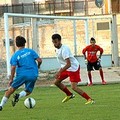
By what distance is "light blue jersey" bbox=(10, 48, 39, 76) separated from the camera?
49.0 feet

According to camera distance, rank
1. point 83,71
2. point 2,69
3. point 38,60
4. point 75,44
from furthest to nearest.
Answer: point 75,44 < point 83,71 < point 2,69 < point 38,60

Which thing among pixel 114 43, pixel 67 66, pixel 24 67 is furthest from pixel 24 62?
pixel 114 43

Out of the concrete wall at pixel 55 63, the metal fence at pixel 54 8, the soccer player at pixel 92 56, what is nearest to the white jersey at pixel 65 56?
the soccer player at pixel 92 56

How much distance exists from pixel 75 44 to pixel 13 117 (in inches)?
923

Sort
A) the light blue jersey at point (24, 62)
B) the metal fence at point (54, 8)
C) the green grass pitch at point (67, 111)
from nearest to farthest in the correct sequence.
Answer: the green grass pitch at point (67, 111) → the light blue jersey at point (24, 62) → the metal fence at point (54, 8)

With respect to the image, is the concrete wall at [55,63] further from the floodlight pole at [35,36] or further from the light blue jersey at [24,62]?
the light blue jersey at [24,62]

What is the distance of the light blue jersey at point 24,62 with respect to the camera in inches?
587

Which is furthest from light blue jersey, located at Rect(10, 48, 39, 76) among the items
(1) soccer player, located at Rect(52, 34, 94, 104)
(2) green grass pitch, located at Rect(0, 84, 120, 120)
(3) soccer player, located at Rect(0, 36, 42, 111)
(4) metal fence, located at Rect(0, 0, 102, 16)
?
(4) metal fence, located at Rect(0, 0, 102, 16)

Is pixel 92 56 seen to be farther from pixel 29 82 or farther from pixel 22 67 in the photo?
pixel 22 67

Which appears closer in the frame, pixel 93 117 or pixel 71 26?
pixel 93 117

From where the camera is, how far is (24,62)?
15.0m

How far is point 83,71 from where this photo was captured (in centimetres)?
3228

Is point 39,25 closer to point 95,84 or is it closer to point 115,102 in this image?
point 95,84


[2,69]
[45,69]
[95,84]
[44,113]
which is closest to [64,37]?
[45,69]
